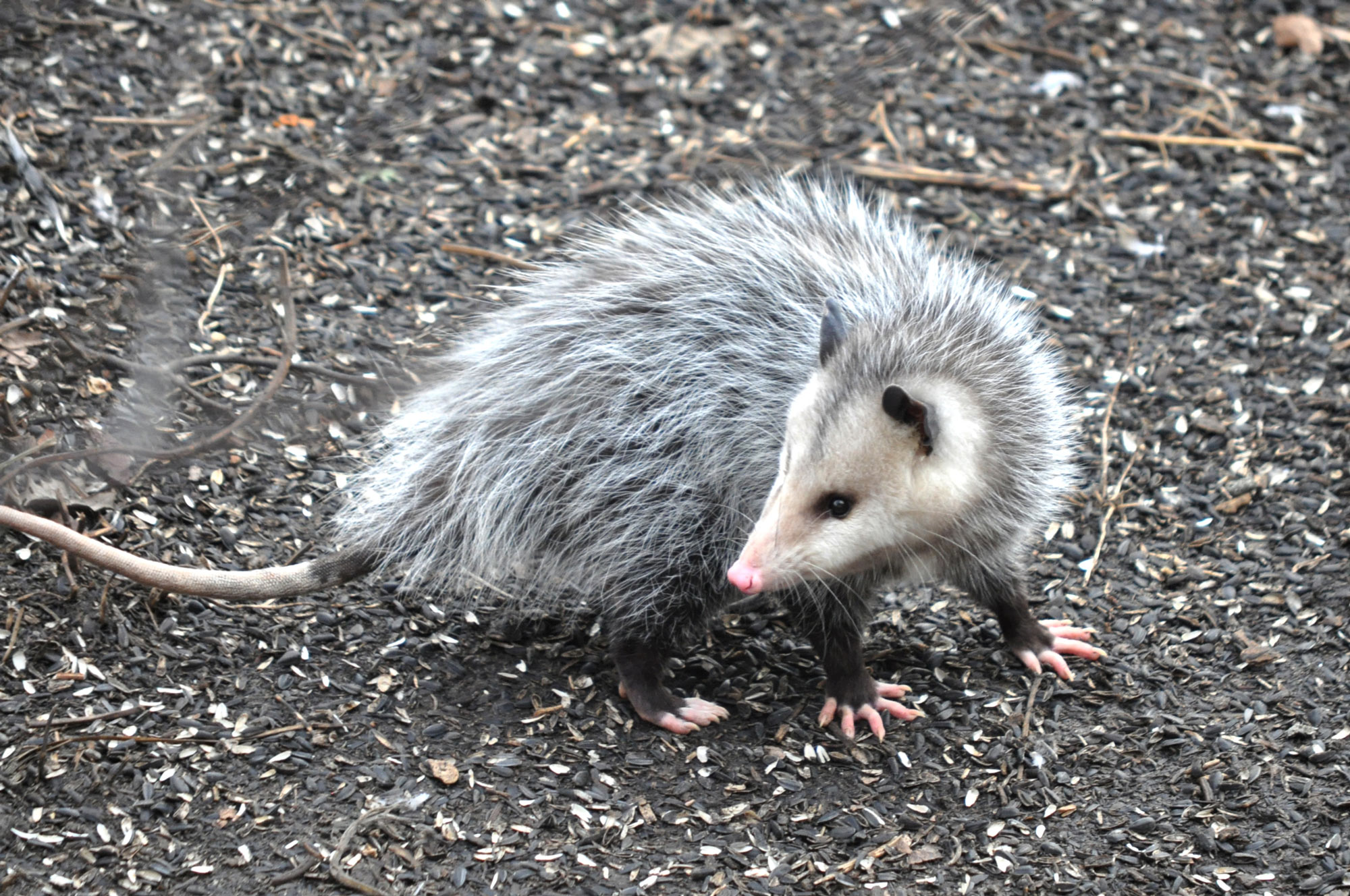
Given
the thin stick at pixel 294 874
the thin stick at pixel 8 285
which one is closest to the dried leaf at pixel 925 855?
the thin stick at pixel 294 874

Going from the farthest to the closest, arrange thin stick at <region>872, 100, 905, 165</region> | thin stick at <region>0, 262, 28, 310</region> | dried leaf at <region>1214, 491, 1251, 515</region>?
thin stick at <region>872, 100, 905, 165</region>, dried leaf at <region>1214, 491, 1251, 515</region>, thin stick at <region>0, 262, 28, 310</region>

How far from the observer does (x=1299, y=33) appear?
19.0 ft

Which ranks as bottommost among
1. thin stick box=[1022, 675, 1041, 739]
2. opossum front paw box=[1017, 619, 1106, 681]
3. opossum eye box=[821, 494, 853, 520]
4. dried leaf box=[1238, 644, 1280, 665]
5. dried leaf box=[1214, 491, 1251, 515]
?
dried leaf box=[1238, 644, 1280, 665]

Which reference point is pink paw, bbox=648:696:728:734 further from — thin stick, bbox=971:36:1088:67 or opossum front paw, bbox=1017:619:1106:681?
thin stick, bbox=971:36:1088:67

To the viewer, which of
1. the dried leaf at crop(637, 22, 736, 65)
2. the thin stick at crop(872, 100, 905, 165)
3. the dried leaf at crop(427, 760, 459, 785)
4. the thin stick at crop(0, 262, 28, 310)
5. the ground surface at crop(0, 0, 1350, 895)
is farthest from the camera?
the dried leaf at crop(637, 22, 736, 65)

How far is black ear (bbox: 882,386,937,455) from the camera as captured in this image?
295 centimetres

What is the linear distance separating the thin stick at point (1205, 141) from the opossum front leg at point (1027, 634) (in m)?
2.59

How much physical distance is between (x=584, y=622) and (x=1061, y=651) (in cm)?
137

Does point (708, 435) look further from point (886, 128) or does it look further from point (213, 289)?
point (886, 128)

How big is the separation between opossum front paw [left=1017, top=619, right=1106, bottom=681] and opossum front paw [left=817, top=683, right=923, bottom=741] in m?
0.36

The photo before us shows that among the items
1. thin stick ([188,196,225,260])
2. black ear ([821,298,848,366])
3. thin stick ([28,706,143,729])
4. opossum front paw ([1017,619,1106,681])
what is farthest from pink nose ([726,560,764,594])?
thin stick ([188,196,225,260])

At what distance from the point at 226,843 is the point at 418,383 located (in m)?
1.57

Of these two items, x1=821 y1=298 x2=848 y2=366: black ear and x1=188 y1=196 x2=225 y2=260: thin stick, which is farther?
x1=188 y1=196 x2=225 y2=260: thin stick

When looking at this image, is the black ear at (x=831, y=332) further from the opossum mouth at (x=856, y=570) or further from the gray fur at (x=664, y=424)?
the opossum mouth at (x=856, y=570)
